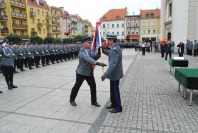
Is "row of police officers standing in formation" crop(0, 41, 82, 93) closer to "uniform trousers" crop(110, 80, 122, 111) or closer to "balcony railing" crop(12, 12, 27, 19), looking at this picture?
"uniform trousers" crop(110, 80, 122, 111)

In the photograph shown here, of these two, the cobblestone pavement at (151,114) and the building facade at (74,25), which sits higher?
the building facade at (74,25)

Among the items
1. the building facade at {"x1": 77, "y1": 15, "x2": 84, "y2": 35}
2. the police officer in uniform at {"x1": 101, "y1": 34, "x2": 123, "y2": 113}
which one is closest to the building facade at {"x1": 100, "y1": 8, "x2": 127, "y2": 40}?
the building facade at {"x1": 77, "y1": 15, "x2": 84, "y2": 35}

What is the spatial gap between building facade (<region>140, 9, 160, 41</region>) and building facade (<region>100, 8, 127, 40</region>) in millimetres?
7903

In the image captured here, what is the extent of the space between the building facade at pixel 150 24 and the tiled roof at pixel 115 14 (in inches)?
297

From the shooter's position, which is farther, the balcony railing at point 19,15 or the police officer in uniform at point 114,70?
the balcony railing at point 19,15

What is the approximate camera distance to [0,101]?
6.43 metres

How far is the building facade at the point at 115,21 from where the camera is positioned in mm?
75781

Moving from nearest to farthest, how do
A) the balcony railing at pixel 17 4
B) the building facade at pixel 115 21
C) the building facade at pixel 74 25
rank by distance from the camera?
the balcony railing at pixel 17 4
the building facade at pixel 115 21
the building facade at pixel 74 25

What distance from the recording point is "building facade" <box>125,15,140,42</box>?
72.0m

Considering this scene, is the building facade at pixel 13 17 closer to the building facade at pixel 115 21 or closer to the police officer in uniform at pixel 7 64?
the building facade at pixel 115 21

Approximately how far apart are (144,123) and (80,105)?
2.14m

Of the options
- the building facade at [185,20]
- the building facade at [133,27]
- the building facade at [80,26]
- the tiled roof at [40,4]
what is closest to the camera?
the building facade at [185,20]

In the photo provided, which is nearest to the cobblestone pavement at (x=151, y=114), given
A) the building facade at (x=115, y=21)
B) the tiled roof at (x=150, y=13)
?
the tiled roof at (x=150, y=13)

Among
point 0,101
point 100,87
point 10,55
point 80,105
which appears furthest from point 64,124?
→ point 10,55
